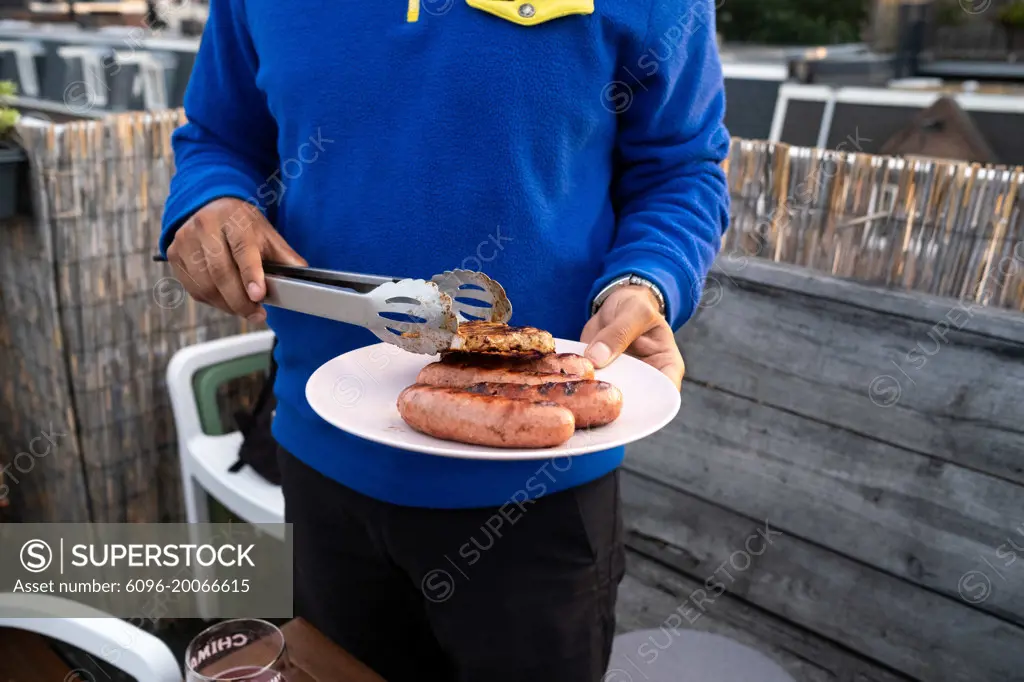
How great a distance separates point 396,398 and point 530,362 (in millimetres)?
229

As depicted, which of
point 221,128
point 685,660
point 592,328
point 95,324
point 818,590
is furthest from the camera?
point 95,324

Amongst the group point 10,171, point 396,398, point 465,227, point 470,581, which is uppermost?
point 465,227

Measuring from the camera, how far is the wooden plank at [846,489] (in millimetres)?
2080

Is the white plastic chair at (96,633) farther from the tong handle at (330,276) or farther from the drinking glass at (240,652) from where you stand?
the tong handle at (330,276)

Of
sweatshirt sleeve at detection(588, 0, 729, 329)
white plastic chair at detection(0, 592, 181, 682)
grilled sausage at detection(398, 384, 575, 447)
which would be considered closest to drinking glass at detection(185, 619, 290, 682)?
white plastic chair at detection(0, 592, 181, 682)

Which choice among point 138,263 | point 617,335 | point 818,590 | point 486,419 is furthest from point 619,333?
point 138,263

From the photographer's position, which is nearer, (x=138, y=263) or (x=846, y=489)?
(x=846, y=489)

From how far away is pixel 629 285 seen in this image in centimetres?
130

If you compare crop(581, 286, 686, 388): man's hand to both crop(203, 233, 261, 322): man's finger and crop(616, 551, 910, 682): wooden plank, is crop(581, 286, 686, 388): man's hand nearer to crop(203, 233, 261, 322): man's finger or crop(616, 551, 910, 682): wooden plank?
crop(203, 233, 261, 322): man's finger

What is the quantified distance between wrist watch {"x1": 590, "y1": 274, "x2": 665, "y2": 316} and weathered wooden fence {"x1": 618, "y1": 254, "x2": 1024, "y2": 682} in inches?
44.6

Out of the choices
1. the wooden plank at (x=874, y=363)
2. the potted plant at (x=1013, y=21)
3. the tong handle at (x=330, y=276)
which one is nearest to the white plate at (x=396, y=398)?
the tong handle at (x=330, y=276)

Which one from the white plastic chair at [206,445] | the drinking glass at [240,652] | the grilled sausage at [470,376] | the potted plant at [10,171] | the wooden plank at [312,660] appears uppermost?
the grilled sausage at [470,376]

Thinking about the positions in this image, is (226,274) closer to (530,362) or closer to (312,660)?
(530,362)

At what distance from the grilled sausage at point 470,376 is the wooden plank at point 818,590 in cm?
154
